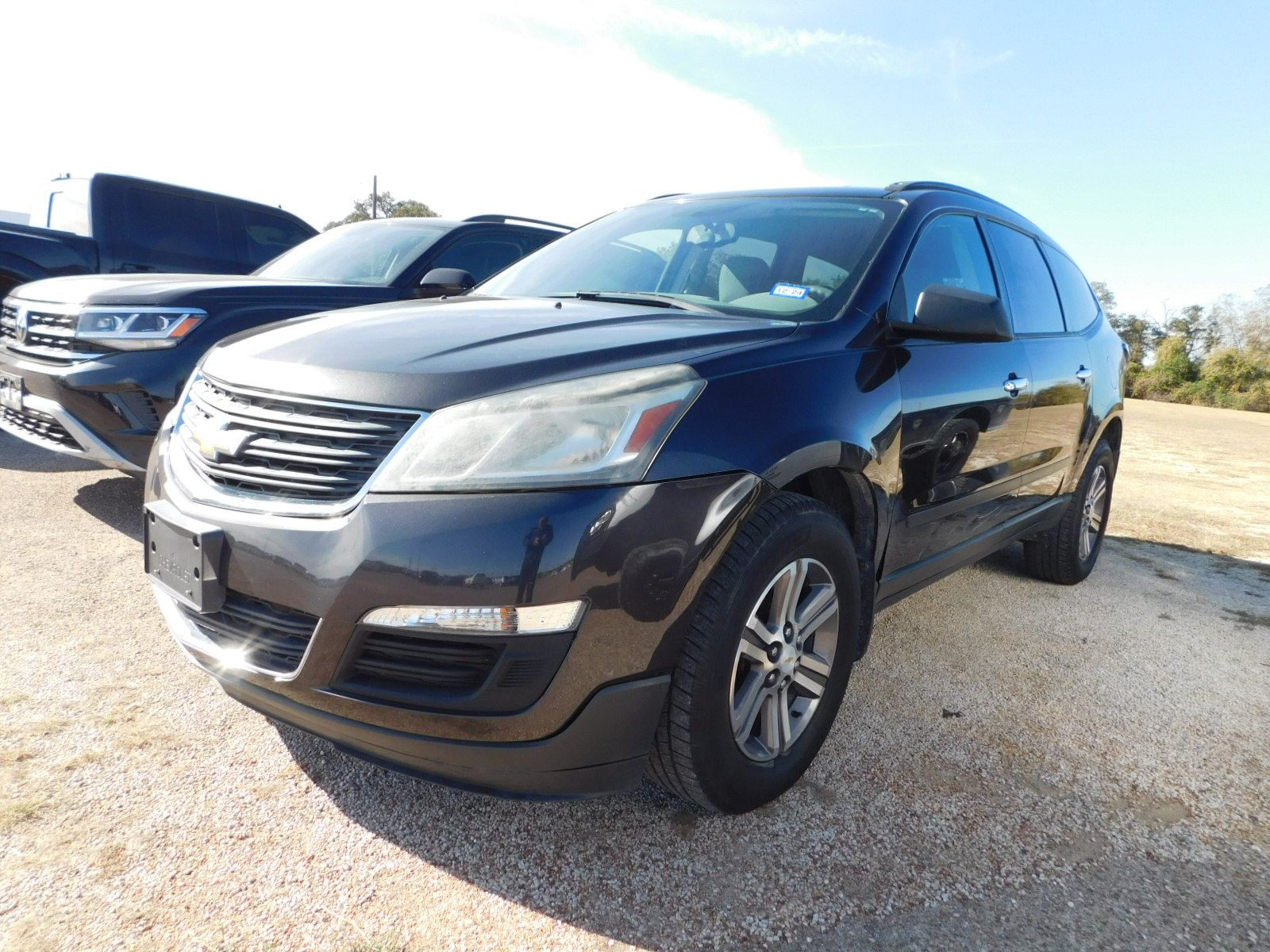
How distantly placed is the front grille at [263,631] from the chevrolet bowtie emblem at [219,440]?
314 millimetres

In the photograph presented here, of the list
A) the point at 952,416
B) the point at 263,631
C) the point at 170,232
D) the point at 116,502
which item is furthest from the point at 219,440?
the point at 170,232

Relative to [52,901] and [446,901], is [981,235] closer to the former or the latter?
[446,901]

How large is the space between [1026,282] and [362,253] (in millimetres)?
3618

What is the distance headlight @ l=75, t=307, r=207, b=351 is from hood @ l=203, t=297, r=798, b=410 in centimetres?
177

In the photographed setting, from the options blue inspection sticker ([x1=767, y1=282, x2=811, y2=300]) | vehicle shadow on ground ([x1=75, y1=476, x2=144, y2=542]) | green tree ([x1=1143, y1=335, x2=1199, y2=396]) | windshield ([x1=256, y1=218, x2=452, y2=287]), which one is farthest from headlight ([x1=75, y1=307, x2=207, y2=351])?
green tree ([x1=1143, y1=335, x2=1199, y2=396])

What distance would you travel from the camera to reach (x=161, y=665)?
8.82 feet

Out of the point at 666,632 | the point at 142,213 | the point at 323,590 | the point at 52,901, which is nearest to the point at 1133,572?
the point at 666,632

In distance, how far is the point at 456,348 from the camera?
1.97 metres

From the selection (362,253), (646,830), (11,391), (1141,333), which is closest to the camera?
(646,830)

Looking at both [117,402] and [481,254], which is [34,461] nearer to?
[117,402]

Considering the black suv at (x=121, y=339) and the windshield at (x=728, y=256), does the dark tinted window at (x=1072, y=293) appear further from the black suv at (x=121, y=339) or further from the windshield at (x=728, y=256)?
the black suv at (x=121, y=339)

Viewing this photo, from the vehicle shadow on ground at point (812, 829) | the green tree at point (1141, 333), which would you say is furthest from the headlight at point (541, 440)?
the green tree at point (1141, 333)

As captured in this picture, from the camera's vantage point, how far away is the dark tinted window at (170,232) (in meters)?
6.71

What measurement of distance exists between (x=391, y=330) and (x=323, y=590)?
0.75 m
